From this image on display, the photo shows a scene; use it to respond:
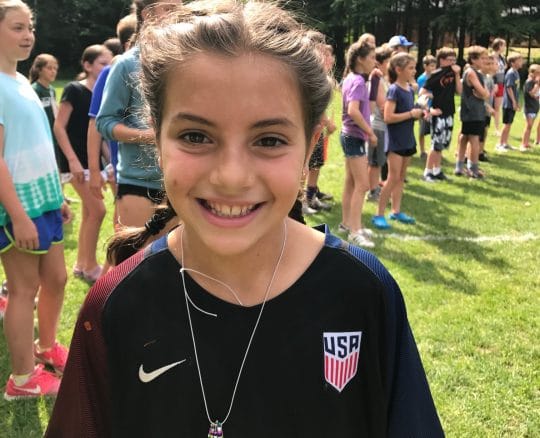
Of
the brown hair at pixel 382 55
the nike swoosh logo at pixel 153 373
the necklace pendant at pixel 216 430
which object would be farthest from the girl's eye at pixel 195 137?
the brown hair at pixel 382 55

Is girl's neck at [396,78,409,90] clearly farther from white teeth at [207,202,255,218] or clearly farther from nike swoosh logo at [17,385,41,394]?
white teeth at [207,202,255,218]

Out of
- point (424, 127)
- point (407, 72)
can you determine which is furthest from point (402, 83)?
point (424, 127)

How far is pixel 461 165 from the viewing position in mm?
9539

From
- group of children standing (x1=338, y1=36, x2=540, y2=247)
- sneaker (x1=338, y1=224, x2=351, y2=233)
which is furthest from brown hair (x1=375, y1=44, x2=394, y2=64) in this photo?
sneaker (x1=338, y1=224, x2=351, y2=233)

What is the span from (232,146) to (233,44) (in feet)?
0.75

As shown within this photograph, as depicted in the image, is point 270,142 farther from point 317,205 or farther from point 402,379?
point 317,205

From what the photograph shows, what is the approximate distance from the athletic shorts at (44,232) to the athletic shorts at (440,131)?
271 inches

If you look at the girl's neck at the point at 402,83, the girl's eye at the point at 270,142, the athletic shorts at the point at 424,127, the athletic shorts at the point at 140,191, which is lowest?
the athletic shorts at the point at 424,127

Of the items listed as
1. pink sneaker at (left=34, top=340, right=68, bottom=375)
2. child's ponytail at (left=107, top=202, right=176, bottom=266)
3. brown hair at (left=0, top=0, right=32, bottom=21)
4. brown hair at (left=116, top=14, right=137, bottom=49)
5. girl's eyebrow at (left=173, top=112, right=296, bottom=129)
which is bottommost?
pink sneaker at (left=34, top=340, right=68, bottom=375)

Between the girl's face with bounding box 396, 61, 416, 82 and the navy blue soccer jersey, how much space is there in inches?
220

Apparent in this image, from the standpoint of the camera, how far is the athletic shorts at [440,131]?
8781 millimetres

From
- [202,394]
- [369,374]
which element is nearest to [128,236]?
[202,394]

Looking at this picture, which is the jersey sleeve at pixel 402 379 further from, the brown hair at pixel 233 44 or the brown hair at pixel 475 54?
the brown hair at pixel 475 54

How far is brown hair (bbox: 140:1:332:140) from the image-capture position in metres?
1.26
